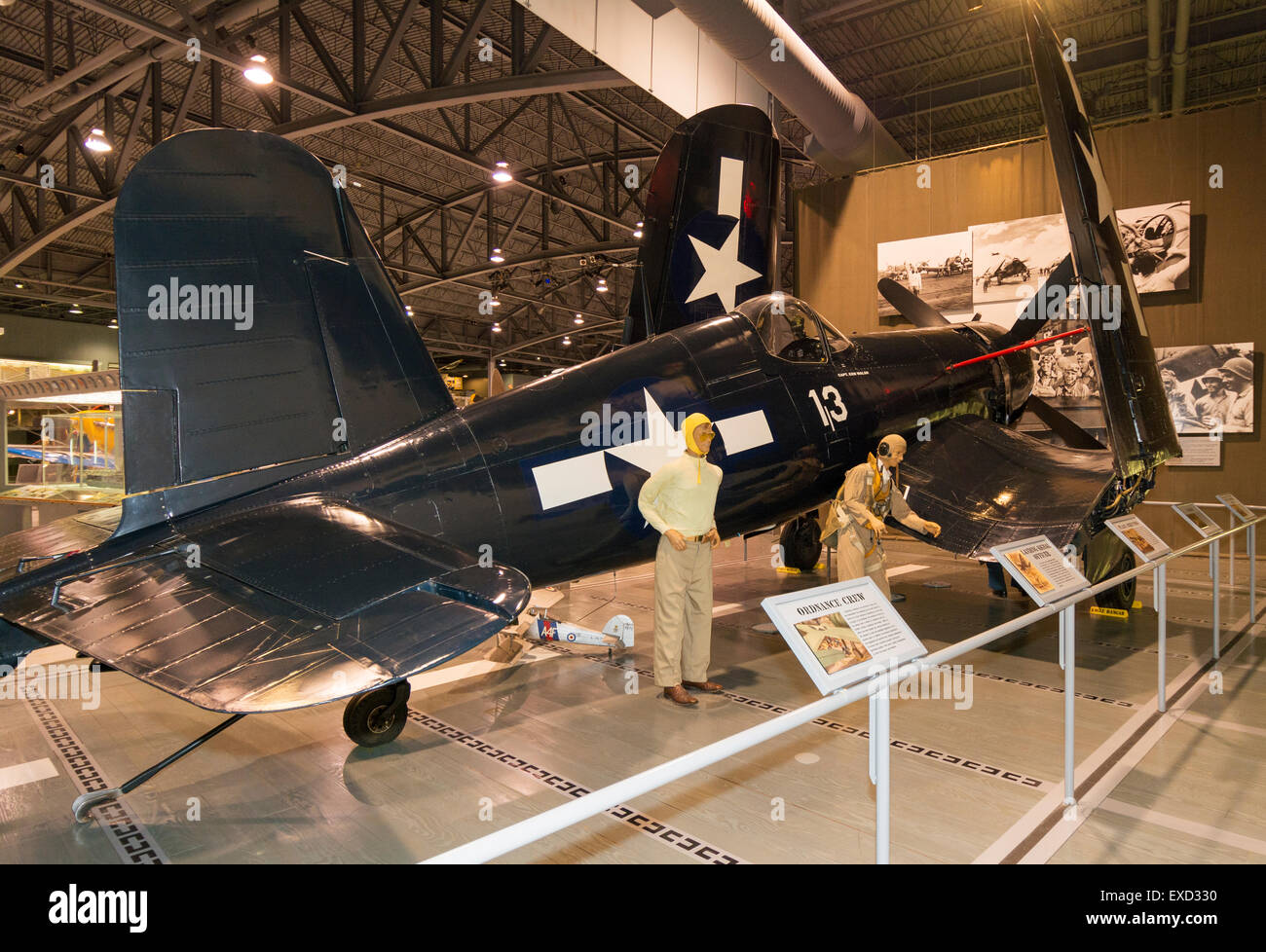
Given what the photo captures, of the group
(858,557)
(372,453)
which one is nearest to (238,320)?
(372,453)

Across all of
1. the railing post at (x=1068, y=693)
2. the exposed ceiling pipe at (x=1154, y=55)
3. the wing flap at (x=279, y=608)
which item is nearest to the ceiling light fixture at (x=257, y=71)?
the wing flap at (x=279, y=608)

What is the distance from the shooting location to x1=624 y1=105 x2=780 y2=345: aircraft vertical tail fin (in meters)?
6.91

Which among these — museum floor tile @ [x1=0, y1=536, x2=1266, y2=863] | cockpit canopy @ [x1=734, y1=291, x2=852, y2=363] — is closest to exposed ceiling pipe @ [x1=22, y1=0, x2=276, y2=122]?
cockpit canopy @ [x1=734, y1=291, x2=852, y2=363]

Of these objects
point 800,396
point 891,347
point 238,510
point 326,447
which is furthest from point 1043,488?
point 238,510

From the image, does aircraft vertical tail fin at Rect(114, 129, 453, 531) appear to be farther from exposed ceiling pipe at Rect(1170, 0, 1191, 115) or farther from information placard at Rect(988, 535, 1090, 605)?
exposed ceiling pipe at Rect(1170, 0, 1191, 115)

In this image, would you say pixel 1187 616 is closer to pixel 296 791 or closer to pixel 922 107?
pixel 296 791

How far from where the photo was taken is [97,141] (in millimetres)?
12297

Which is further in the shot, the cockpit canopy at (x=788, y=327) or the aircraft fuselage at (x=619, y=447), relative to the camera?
the cockpit canopy at (x=788, y=327)

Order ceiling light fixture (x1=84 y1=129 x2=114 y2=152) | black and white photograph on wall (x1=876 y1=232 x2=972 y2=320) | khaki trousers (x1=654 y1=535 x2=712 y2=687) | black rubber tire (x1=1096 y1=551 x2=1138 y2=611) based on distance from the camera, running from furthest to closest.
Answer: ceiling light fixture (x1=84 y1=129 x2=114 y2=152) → black and white photograph on wall (x1=876 y1=232 x2=972 y2=320) → black rubber tire (x1=1096 y1=551 x2=1138 y2=611) → khaki trousers (x1=654 y1=535 x2=712 y2=687)

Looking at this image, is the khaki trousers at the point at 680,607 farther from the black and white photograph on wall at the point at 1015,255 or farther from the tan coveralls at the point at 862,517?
the black and white photograph on wall at the point at 1015,255

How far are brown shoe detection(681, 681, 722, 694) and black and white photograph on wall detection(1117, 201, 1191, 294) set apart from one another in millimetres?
8669

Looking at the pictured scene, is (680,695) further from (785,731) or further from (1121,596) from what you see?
(1121,596)

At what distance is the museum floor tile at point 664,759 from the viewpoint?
298 cm

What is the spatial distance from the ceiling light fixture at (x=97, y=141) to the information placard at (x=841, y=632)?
14.6 m
